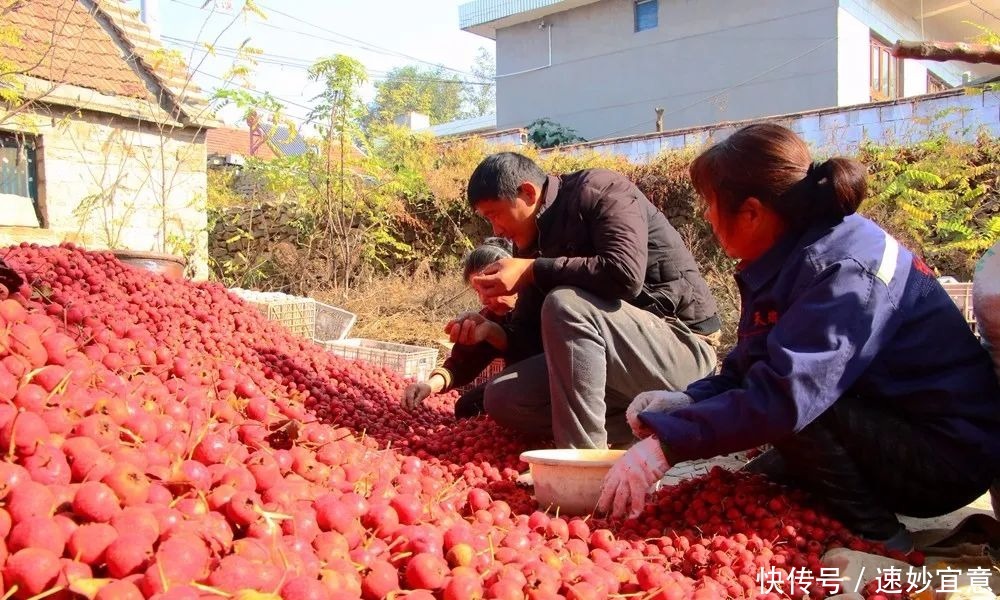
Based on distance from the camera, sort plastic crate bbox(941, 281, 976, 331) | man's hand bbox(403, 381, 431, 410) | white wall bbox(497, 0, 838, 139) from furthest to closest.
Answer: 1. white wall bbox(497, 0, 838, 139)
2. plastic crate bbox(941, 281, 976, 331)
3. man's hand bbox(403, 381, 431, 410)

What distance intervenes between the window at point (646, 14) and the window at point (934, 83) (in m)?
6.61

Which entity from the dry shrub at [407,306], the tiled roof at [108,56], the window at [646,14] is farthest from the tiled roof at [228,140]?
the dry shrub at [407,306]

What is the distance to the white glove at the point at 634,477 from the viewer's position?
2.05 m

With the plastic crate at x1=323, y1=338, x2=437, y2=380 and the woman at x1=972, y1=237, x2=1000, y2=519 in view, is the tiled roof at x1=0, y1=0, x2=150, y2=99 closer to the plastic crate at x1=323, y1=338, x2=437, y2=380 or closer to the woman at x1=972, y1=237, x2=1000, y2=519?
the plastic crate at x1=323, y1=338, x2=437, y2=380

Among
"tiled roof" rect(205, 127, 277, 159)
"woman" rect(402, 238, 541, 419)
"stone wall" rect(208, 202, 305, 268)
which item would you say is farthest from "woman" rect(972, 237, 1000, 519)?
"tiled roof" rect(205, 127, 277, 159)

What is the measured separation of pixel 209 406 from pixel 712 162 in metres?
1.53

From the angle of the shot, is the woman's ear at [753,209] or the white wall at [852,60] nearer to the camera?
the woman's ear at [753,209]

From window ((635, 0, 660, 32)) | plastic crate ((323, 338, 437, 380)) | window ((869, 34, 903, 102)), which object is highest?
window ((635, 0, 660, 32))

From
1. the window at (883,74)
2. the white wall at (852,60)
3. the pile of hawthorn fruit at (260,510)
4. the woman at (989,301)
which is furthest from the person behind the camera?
the window at (883,74)

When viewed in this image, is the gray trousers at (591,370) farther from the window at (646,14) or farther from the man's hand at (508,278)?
the window at (646,14)

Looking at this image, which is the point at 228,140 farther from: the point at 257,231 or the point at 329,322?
the point at 329,322

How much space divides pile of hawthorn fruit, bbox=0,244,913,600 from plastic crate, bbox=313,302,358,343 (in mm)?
2593

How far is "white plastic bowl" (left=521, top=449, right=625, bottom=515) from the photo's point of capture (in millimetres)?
2297

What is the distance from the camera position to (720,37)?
16.8 metres
